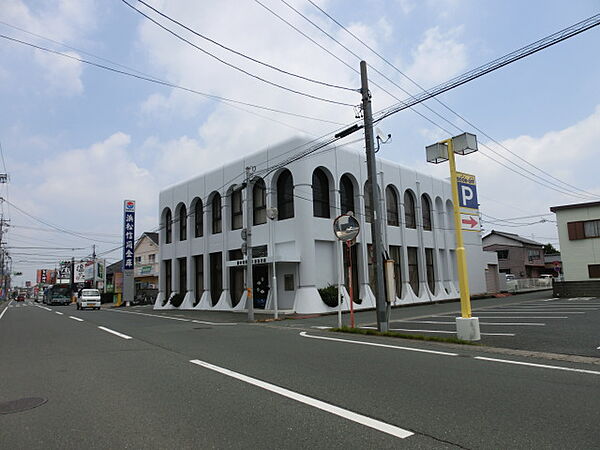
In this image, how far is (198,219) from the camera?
2931 centimetres

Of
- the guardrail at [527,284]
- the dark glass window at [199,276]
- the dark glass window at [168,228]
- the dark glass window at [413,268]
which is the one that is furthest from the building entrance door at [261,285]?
the guardrail at [527,284]

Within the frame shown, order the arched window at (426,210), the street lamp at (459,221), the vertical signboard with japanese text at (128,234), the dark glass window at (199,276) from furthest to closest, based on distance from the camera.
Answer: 1. the vertical signboard with japanese text at (128,234)
2. the arched window at (426,210)
3. the dark glass window at (199,276)
4. the street lamp at (459,221)

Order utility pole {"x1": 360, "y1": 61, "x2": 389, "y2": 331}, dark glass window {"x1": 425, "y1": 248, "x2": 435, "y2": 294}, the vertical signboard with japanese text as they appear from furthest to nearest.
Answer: the vertical signboard with japanese text
dark glass window {"x1": 425, "y1": 248, "x2": 435, "y2": 294}
utility pole {"x1": 360, "y1": 61, "x2": 389, "y2": 331}

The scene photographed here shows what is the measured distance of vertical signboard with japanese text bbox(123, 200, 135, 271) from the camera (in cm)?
3769

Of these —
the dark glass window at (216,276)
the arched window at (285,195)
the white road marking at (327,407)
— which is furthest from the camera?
the dark glass window at (216,276)

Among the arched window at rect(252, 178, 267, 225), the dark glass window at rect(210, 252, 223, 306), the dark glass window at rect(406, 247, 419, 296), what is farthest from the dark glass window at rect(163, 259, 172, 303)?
the dark glass window at rect(406, 247, 419, 296)

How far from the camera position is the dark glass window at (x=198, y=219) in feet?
95.0

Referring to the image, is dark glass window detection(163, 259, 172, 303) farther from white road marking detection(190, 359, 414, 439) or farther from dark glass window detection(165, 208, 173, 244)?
white road marking detection(190, 359, 414, 439)

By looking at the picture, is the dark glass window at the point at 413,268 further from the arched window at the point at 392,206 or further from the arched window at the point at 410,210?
the arched window at the point at 392,206

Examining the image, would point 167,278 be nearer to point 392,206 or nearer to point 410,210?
point 392,206

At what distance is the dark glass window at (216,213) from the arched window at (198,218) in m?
1.24

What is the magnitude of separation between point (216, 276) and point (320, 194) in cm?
916

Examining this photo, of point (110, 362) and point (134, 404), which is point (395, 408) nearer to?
point (134, 404)

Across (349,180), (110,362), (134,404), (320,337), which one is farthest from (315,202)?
(134,404)
